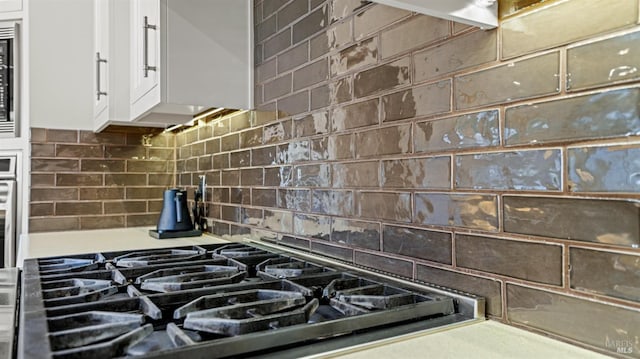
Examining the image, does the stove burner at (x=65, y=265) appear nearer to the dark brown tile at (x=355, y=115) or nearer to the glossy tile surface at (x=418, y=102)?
the dark brown tile at (x=355, y=115)

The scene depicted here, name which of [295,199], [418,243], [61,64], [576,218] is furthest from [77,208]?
[576,218]

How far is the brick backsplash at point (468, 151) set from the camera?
2.17 ft

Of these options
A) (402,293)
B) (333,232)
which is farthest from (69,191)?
(402,293)

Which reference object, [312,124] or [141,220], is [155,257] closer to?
[312,124]

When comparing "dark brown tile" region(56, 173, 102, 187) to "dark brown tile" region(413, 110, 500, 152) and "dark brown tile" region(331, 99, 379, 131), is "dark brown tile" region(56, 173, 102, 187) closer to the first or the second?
"dark brown tile" region(331, 99, 379, 131)

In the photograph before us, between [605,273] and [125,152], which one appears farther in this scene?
[125,152]

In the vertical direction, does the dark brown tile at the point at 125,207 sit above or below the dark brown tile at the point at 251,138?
below

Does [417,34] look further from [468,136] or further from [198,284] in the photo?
[198,284]

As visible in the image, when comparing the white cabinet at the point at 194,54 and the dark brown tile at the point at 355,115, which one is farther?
the white cabinet at the point at 194,54

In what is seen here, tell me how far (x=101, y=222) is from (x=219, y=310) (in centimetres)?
204

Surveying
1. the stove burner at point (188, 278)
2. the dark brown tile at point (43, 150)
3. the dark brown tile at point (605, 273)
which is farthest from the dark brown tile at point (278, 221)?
the dark brown tile at point (43, 150)

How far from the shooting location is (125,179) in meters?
2.58

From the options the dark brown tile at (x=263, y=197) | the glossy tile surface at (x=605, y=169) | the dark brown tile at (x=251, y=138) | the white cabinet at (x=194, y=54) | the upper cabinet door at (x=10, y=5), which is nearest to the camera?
the glossy tile surface at (x=605, y=169)

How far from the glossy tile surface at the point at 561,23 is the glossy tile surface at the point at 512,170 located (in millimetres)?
176
